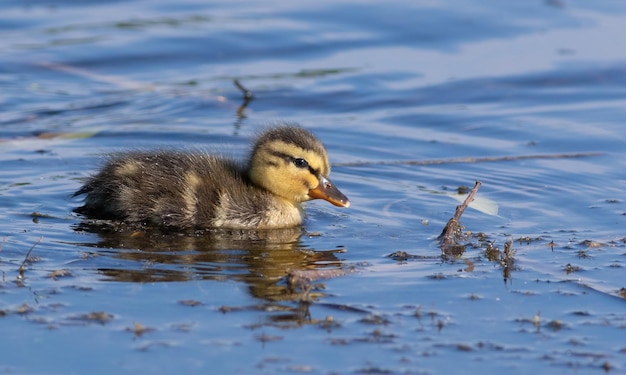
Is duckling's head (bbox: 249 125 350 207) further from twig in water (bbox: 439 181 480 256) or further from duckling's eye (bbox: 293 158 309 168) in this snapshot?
twig in water (bbox: 439 181 480 256)

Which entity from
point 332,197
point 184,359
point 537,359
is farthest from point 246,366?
point 332,197

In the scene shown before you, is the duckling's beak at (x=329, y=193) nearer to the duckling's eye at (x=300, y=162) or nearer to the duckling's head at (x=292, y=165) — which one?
the duckling's head at (x=292, y=165)

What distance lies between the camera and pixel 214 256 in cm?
657

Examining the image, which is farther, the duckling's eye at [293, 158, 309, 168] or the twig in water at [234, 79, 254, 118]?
the twig in water at [234, 79, 254, 118]

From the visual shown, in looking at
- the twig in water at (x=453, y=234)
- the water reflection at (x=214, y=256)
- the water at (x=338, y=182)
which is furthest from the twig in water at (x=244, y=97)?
the twig in water at (x=453, y=234)

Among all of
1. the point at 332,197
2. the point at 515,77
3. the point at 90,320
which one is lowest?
the point at 90,320

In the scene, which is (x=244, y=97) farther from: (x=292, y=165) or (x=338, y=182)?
(x=292, y=165)

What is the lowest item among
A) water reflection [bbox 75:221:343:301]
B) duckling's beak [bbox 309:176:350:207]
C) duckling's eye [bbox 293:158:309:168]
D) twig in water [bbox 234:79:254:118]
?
water reflection [bbox 75:221:343:301]

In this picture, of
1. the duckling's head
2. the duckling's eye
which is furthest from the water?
the duckling's eye

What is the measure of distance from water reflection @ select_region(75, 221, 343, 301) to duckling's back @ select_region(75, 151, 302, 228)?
0.10 metres

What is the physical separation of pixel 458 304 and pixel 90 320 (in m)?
1.71

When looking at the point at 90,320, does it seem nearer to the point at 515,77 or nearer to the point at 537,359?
the point at 537,359

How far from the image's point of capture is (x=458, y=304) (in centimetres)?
571

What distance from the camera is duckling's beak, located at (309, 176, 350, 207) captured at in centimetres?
751
